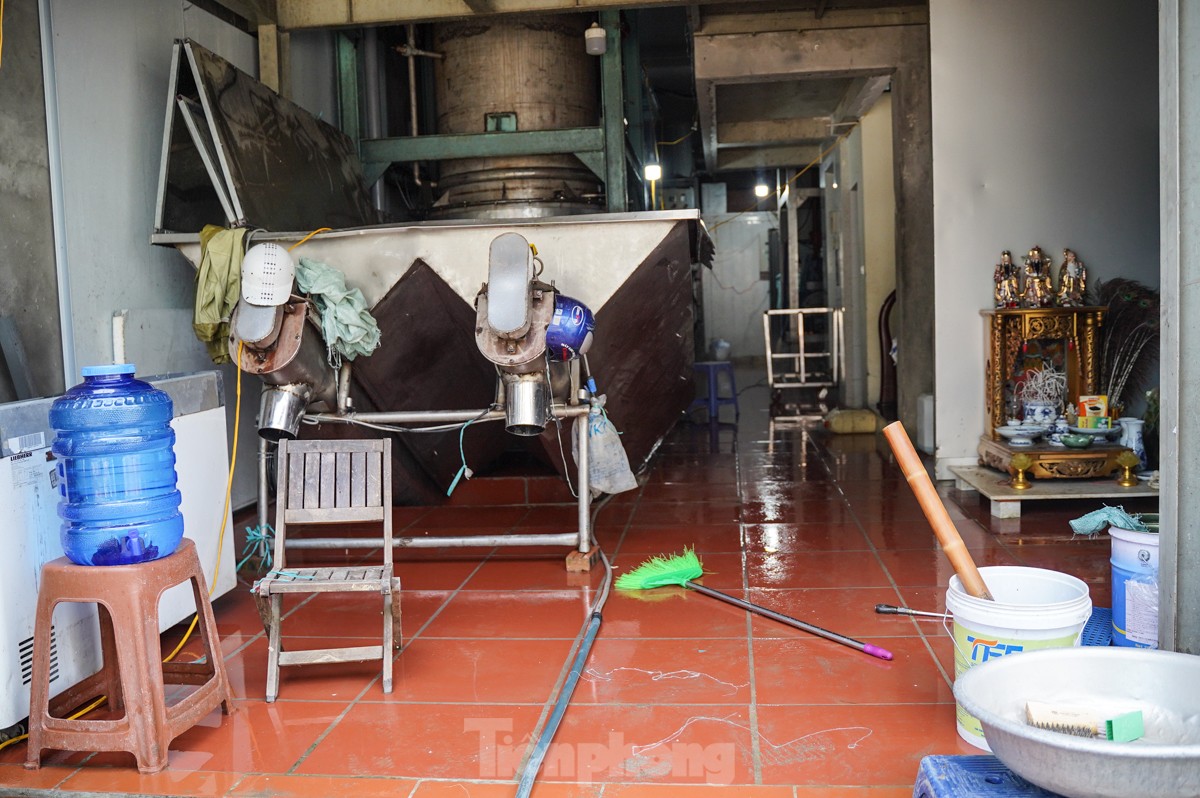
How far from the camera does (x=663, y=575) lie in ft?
14.0

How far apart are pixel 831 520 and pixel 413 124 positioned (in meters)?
4.94

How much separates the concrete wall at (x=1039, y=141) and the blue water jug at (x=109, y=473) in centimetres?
493

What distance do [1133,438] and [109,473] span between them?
5212 mm

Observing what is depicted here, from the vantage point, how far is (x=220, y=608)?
4250 millimetres

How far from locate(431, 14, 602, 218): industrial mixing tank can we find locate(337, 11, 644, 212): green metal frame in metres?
0.13

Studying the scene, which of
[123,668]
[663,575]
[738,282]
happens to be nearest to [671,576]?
[663,575]

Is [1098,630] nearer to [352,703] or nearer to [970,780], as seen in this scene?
[970,780]

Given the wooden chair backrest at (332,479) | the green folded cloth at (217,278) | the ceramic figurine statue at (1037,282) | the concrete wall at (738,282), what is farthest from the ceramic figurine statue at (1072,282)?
the concrete wall at (738,282)

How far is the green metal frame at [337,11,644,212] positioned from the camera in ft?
24.9

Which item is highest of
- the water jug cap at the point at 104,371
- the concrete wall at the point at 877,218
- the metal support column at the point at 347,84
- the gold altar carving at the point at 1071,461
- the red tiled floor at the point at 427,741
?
the metal support column at the point at 347,84

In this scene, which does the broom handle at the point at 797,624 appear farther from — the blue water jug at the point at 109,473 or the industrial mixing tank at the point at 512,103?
the industrial mixing tank at the point at 512,103

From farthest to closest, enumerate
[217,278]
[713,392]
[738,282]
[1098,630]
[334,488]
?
1. [738,282]
2. [713,392]
3. [217,278]
4. [334,488]
5. [1098,630]

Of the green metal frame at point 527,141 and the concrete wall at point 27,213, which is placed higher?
the green metal frame at point 527,141

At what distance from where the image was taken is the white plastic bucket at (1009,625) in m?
2.52
